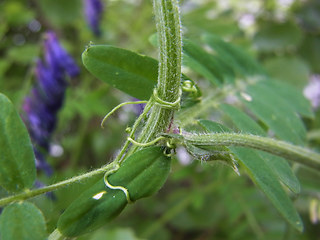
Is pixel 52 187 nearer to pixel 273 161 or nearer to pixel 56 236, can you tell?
pixel 56 236

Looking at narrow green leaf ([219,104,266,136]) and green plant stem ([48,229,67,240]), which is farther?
narrow green leaf ([219,104,266,136])

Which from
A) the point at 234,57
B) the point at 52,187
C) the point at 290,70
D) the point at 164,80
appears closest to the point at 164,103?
the point at 164,80

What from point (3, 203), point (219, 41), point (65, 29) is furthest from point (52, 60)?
point (65, 29)

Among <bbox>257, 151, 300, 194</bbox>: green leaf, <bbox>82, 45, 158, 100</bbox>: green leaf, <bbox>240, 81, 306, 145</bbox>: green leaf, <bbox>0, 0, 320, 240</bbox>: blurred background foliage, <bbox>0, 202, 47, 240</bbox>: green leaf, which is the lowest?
<bbox>0, 0, 320, 240</bbox>: blurred background foliage

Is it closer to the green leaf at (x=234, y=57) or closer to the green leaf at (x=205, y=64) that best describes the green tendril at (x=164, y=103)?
the green leaf at (x=205, y=64)

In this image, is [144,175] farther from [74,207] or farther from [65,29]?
[65,29]

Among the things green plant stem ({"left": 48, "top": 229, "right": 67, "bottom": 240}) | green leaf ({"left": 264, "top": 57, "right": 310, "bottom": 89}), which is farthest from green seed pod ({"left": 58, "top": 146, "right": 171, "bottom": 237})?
green leaf ({"left": 264, "top": 57, "right": 310, "bottom": 89})

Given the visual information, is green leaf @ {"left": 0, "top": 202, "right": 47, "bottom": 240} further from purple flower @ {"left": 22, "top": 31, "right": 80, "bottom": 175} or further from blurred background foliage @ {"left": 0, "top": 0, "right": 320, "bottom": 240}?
blurred background foliage @ {"left": 0, "top": 0, "right": 320, "bottom": 240}
